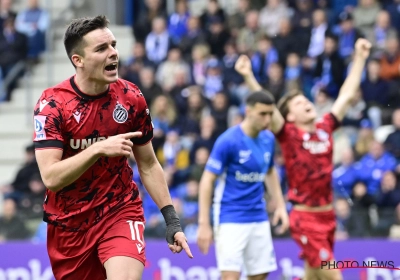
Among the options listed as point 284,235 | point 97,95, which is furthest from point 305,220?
point 97,95

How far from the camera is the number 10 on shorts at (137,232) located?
20.5ft

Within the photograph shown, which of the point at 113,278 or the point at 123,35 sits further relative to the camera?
the point at 123,35

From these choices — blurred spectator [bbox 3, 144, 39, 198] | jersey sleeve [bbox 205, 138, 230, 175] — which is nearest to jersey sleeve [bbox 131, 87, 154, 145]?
jersey sleeve [bbox 205, 138, 230, 175]

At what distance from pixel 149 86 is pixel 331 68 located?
3.08 m

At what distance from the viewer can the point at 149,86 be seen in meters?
15.7

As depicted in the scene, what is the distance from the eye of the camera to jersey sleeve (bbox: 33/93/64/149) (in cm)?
605

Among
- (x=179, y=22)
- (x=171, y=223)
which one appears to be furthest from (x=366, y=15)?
(x=171, y=223)

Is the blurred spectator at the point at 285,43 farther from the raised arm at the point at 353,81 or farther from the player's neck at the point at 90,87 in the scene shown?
the player's neck at the point at 90,87

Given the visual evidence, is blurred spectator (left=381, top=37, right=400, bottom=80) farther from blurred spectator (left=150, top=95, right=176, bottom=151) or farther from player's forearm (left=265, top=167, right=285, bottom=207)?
player's forearm (left=265, top=167, right=285, bottom=207)

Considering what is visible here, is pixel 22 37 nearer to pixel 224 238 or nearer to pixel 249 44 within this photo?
pixel 249 44

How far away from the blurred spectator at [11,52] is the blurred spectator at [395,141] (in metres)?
8.01

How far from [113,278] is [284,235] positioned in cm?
612

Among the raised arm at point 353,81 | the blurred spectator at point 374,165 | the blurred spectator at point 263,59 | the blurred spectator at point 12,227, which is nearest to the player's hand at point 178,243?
the raised arm at point 353,81

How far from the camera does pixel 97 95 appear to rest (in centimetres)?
632
